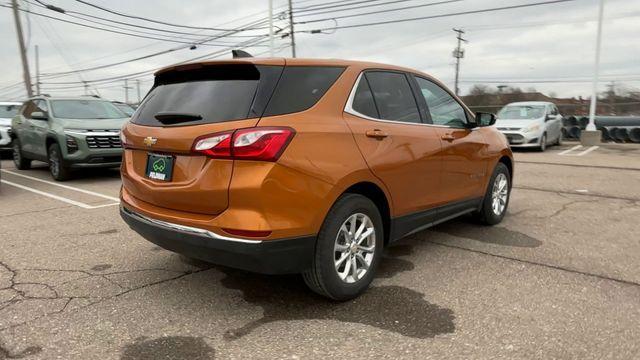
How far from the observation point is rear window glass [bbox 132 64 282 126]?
10.5 feet

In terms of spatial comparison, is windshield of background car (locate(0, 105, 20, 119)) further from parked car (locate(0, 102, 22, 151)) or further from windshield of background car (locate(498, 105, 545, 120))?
windshield of background car (locate(498, 105, 545, 120))

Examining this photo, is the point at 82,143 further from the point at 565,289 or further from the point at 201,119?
the point at 565,289

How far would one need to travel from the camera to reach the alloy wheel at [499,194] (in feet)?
18.9

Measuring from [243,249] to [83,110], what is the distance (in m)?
8.57

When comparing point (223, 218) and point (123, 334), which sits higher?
point (223, 218)

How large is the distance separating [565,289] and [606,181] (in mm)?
6656

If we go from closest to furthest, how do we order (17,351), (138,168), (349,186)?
1. (17,351)
2. (349,186)
3. (138,168)

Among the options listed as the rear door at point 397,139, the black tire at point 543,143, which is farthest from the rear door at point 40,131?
the black tire at point 543,143

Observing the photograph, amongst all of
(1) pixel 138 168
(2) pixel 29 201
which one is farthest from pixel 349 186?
(2) pixel 29 201

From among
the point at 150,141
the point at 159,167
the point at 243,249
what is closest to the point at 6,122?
the point at 150,141

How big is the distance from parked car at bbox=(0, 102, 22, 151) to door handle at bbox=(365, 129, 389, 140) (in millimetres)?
12276

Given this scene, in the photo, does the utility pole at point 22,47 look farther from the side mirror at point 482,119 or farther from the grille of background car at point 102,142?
the side mirror at point 482,119

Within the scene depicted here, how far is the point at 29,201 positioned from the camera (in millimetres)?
7602

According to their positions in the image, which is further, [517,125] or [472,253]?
[517,125]
